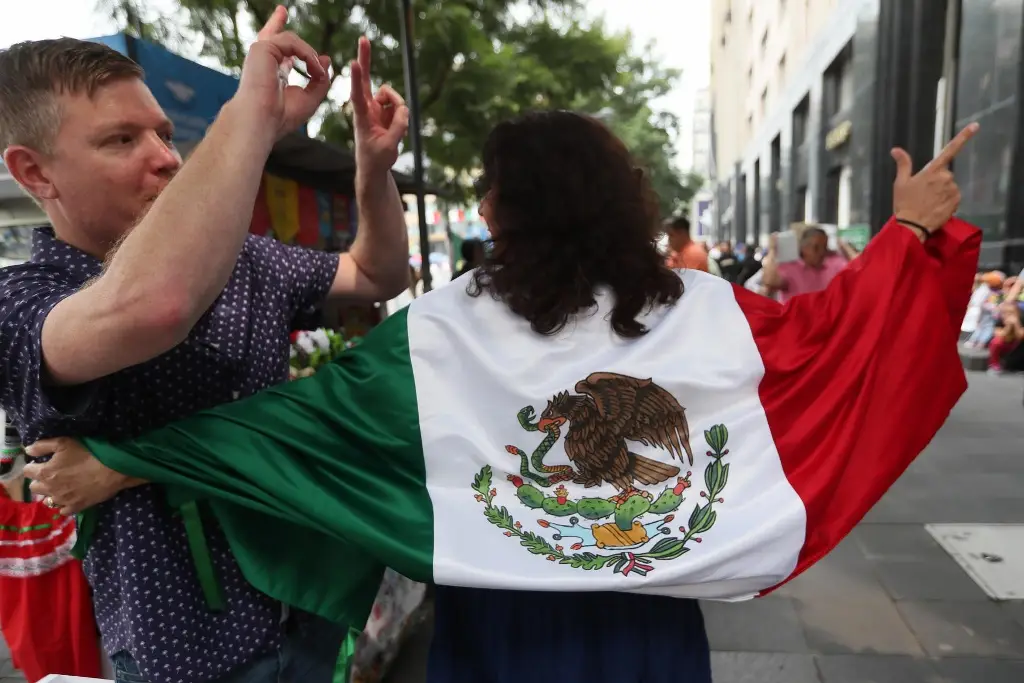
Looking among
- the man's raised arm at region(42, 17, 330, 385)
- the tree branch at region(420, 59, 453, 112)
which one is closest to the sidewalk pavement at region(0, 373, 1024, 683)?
the man's raised arm at region(42, 17, 330, 385)

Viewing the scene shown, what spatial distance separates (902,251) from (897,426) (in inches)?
14.3

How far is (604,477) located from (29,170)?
1112 millimetres

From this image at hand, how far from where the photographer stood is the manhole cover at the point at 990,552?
10.8ft

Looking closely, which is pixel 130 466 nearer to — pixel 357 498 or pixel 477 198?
pixel 357 498

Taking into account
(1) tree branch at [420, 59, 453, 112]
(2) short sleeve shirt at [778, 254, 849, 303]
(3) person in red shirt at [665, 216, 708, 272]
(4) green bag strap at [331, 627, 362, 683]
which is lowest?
(2) short sleeve shirt at [778, 254, 849, 303]

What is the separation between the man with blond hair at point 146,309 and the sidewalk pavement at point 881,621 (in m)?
1.80

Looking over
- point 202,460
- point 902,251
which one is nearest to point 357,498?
A: point 202,460

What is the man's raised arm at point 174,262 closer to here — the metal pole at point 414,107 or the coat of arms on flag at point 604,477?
the coat of arms on flag at point 604,477

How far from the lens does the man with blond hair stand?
35.4 inches

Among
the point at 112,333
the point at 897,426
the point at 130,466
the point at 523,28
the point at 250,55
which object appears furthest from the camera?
the point at 523,28

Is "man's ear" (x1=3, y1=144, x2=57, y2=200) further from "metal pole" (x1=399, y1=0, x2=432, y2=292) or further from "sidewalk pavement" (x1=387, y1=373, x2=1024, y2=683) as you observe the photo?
"metal pole" (x1=399, y1=0, x2=432, y2=292)

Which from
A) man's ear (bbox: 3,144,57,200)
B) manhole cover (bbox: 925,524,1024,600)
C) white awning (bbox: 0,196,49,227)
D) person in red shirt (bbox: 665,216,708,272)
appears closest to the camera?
man's ear (bbox: 3,144,57,200)

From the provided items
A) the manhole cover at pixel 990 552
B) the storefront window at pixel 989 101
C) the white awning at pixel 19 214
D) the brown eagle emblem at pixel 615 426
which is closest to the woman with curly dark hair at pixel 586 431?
the brown eagle emblem at pixel 615 426

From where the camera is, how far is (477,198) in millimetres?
1597
